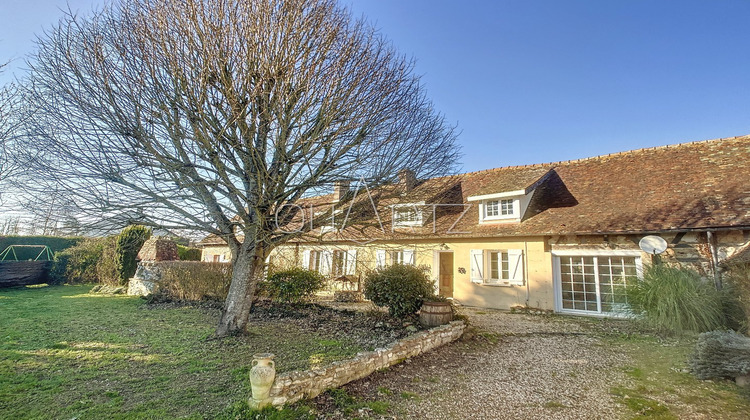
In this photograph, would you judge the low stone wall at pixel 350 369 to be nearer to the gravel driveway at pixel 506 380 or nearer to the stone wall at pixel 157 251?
the gravel driveway at pixel 506 380

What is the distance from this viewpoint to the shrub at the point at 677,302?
710cm

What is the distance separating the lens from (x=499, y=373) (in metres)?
5.09

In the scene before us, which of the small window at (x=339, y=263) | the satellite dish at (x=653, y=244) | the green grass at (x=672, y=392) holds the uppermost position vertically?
the satellite dish at (x=653, y=244)

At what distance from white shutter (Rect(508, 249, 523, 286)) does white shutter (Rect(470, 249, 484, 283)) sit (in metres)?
0.92

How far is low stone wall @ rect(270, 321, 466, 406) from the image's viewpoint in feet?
11.9

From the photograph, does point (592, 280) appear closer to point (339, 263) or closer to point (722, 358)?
point (722, 358)

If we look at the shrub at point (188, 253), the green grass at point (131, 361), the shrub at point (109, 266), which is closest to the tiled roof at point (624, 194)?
the green grass at point (131, 361)

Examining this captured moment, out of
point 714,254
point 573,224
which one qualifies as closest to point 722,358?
point 714,254

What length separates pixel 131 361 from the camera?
516 cm

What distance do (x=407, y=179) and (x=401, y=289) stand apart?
2584mm

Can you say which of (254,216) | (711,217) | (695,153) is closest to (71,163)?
(254,216)

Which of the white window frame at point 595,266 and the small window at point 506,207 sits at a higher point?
the small window at point 506,207

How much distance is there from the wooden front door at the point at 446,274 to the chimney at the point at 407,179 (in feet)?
23.3

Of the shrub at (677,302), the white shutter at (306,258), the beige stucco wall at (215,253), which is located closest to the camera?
the shrub at (677,302)
